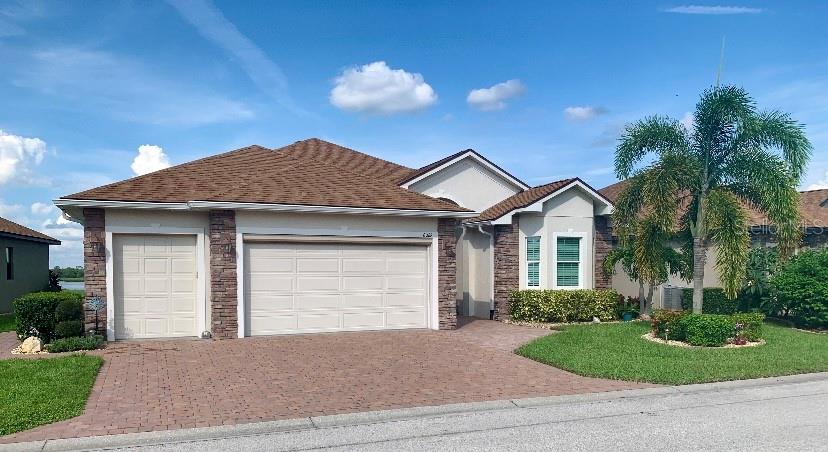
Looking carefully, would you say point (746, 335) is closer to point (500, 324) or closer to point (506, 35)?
point (500, 324)

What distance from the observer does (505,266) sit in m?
18.3

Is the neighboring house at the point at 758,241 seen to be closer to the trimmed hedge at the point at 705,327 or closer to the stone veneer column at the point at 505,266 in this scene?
the stone veneer column at the point at 505,266

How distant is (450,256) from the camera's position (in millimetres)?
15719

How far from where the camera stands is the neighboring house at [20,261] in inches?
899

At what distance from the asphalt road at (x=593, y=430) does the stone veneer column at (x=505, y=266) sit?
9.59m

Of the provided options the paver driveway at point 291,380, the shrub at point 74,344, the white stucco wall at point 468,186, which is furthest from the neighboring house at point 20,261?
the white stucco wall at point 468,186

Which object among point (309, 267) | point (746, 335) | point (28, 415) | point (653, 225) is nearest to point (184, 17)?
point (309, 267)

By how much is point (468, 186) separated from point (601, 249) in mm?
4958

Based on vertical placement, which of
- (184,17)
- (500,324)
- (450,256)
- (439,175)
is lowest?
(500,324)

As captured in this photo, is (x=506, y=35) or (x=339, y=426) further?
(x=506, y=35)

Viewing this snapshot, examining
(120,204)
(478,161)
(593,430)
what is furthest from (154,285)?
(478,161)

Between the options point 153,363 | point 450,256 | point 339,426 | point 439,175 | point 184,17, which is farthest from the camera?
point 439,175

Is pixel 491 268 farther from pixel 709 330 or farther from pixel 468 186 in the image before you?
pixel 709 330

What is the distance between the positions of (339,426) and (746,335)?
1055 centimetres
